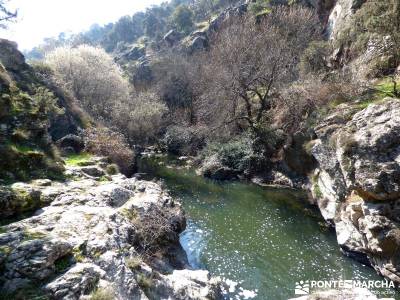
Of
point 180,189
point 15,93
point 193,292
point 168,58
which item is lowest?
point 180,189

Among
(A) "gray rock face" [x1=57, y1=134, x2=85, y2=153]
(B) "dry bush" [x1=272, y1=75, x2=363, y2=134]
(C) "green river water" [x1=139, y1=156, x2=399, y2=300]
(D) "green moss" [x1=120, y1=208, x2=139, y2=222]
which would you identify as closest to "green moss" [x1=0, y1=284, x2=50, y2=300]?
(D) "green moss" [x1=120, y1=208, x2=139, y2=222]

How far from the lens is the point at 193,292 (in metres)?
10.5

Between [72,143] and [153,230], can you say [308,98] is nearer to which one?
[72,143]

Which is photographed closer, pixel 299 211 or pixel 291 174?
pixel 299 211

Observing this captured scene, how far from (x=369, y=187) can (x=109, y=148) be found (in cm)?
1855

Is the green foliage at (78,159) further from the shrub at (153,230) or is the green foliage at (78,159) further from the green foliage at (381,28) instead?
the green foliage at (381,28)

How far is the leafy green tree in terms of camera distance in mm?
91812

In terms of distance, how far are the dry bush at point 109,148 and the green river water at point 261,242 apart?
190 inches

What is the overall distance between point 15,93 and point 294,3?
46.9 meters

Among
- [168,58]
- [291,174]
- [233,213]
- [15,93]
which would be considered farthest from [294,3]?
[15,93]

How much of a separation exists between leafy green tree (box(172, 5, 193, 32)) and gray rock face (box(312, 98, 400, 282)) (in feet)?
263

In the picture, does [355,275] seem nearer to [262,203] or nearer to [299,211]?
[299,211]

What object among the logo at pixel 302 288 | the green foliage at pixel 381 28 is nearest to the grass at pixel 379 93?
the green foliage at pixel 381 28

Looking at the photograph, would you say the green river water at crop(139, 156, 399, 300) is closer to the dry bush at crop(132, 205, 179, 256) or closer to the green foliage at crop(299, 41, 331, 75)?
the dry bush at crop(132, 205, 179, 256)
